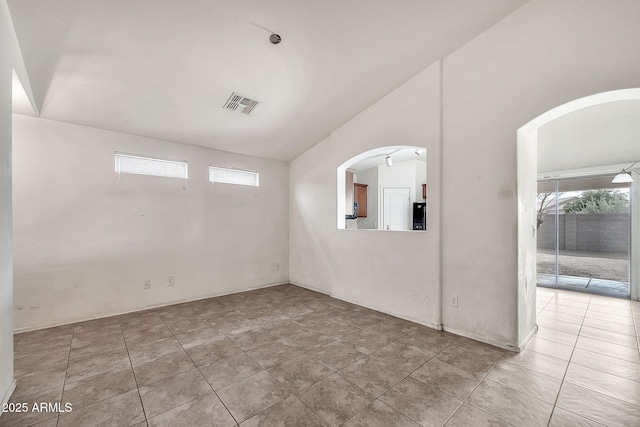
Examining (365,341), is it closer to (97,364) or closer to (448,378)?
(448,378)

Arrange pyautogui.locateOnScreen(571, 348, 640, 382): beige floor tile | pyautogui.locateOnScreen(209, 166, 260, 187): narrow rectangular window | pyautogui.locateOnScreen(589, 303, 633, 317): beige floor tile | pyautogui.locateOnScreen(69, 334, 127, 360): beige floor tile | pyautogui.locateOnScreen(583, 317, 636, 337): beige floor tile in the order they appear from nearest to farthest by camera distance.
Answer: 1. pyautogui.locateOnScreen(571, 348, 640, 382): beige floor tile
2. pyautogui.locateOnScreen(69, 334, 127, 360): beige floor tile
3. pyautogui.locateOnScreen(583, 317, 636, 337): beige floor tile
4. pyautogui.locateOnScreen(589, 303, 633, 317): beige floor tile
5. pyautogui.locateOnScreen(209, 166, 260, 187): narrow rectangular window

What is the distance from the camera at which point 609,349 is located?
2709 millimetres

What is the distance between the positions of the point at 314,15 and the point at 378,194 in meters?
4.82

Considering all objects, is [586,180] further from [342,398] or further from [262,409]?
[262,409]

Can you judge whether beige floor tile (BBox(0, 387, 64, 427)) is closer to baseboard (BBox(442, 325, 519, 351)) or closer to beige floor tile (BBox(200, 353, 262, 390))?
beige floor tile (BBox(200, 353, 262, 390))

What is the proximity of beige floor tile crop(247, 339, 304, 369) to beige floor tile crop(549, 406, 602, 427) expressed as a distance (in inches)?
77.4

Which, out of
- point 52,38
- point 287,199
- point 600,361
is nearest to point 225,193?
point 287,199

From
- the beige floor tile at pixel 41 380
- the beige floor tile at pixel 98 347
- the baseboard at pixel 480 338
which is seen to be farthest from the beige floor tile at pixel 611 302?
the beige floor tile at pixel 41 380

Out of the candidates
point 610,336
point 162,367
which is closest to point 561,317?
point 610,336

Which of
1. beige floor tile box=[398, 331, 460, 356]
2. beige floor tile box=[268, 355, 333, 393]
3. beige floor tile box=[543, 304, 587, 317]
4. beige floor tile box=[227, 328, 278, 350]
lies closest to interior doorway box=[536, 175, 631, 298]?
beige floor tile box=[543, 304, 587, 317]

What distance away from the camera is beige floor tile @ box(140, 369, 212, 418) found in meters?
1.87

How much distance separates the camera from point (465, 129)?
3.03 m

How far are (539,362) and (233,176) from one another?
16.2 ft

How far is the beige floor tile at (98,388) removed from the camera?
1944 millimetres
